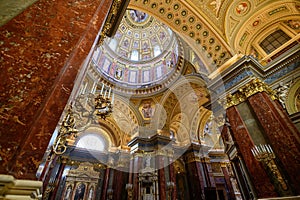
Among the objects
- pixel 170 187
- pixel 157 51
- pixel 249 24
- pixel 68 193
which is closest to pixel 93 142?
pixel 68 193

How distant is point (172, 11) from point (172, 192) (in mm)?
9062

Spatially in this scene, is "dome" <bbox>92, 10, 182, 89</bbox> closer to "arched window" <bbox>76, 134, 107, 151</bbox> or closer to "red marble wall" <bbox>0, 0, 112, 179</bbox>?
"arched window" <bbox>76, 134, 107, 151</bbox>

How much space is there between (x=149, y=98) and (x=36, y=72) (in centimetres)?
990

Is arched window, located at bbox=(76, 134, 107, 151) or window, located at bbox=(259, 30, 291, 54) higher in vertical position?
window, located at bbox=(259, 30, 291, 54)

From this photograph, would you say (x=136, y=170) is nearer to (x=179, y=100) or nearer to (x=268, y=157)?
(x=179, y=100)

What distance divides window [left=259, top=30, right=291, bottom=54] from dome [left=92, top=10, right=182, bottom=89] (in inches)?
185

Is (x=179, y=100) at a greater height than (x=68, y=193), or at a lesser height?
greater

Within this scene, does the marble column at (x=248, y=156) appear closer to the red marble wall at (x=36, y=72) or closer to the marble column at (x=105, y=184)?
the red marble wall at (x=36, y=72)

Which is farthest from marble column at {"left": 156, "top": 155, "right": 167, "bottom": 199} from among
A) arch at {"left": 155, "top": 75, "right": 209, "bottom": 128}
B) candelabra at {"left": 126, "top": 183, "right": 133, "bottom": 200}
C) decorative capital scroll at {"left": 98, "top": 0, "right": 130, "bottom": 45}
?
decorative capital scroll at {"left": 98, "top": 0, "right": 130, "bottom": 45}

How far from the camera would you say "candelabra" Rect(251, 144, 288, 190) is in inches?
134

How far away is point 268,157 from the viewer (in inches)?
143

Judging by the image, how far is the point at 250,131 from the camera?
4273mm

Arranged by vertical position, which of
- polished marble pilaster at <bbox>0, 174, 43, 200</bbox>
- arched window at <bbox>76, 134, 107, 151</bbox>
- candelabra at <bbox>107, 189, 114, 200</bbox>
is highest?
arched window at <bbox>76, 134, 107, 151</bbox>

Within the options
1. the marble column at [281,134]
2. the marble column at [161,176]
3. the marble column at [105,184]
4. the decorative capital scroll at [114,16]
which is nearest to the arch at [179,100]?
the marble column at [161,176]
